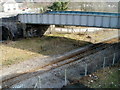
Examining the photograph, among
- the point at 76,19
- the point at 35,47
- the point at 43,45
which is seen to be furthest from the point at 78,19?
the point at 35,47

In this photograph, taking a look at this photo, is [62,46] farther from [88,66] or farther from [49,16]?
[88,66]

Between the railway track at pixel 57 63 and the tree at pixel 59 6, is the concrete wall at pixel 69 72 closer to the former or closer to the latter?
the railway track at pixel 57 63

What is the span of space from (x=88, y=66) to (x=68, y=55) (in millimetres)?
5358

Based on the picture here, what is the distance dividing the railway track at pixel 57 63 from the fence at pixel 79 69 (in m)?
1.41

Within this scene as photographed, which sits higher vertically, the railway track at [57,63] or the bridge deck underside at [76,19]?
the bridge deck underside at [76,19]

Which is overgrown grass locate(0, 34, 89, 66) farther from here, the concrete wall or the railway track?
the concrete wall

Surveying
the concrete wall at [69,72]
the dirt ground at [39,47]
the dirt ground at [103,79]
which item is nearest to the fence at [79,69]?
the concrete wall at [69,72]

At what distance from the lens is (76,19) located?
94.4 feet

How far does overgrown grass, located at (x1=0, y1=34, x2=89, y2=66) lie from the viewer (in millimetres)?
25913

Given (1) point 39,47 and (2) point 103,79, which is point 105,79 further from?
(1) point 39,47

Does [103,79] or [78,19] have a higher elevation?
[78,19]

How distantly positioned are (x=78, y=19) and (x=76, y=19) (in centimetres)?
36

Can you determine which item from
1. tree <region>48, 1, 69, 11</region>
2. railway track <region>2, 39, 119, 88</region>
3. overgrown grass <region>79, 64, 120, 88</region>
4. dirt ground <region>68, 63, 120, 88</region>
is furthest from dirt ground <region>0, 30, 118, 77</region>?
tree <region>48, 1, 69, 11</region>

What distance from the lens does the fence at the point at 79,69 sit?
1875 cm
